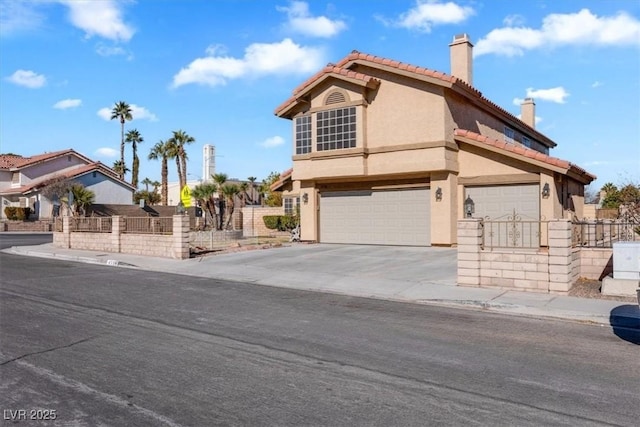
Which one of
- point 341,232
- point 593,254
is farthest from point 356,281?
point 341,232

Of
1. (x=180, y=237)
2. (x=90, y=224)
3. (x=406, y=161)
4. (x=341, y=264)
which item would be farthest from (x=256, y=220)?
(x=341, y=264)

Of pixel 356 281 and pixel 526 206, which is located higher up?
pixel 526 206

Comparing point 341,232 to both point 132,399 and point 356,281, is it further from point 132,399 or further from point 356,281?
point 132,399

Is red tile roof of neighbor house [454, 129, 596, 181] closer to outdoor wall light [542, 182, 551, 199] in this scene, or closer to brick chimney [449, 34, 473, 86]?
outdoor wall light [542, 182, 551, 199]

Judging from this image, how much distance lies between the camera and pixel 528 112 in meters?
33.2

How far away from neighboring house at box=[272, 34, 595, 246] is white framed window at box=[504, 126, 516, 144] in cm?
201

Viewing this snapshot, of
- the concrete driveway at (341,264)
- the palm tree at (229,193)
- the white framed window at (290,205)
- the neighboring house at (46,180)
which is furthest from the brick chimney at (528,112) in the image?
the neighboring house at (46,180)

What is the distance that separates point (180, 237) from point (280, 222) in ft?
47.7

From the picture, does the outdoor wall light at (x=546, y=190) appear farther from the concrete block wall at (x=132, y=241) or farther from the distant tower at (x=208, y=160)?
the distant tower at (x=208, y=160)

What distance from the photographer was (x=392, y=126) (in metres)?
20.8

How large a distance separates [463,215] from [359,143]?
16.3 ft

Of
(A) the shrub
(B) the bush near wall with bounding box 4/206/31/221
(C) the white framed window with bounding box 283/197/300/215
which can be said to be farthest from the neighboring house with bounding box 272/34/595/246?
(B) the bush near wall with bounding box 4/206/31/221

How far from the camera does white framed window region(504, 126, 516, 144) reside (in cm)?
2602

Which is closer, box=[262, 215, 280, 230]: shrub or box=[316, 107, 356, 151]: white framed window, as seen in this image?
box=[316, 107, 356, 151]: white framed window
